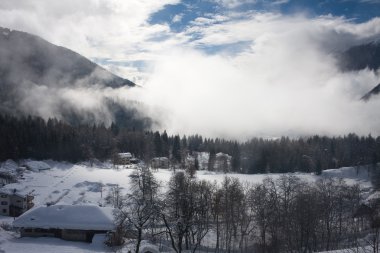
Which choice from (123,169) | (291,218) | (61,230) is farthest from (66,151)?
(291,218)

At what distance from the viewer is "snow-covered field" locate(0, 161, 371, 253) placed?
53.2 meters

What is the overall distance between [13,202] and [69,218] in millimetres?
29502

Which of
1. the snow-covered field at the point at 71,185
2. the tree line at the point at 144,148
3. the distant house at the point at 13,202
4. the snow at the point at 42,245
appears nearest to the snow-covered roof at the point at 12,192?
the distant house at the point at 13,202

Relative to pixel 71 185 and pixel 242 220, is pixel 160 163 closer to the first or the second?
pixel 71 185

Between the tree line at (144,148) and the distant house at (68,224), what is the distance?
237ft

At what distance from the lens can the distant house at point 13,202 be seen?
261 ft

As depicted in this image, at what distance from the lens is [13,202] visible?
80375 mm

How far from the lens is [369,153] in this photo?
157 meters

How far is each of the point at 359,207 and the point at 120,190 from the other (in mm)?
52988

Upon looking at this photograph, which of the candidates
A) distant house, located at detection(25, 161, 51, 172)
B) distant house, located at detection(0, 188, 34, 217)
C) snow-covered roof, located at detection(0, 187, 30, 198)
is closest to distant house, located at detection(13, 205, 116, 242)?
snow-covered roof, located at detection(0, 187, 30, 198)

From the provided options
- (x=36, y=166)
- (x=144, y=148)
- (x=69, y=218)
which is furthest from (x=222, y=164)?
(x=69, y=218)

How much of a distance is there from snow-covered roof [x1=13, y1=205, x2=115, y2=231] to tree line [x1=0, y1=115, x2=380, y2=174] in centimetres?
7138

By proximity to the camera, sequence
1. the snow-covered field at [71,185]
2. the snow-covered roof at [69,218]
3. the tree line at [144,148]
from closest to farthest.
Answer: the snow-covered field at [71,185]
the snow-covered roof at [69,218]
the tree line at [144,148]

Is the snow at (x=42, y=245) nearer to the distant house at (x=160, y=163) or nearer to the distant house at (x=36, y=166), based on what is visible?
the distant house at (x=36, y=166)
